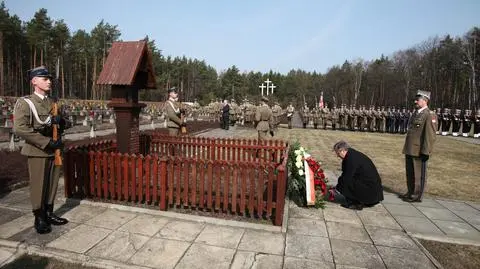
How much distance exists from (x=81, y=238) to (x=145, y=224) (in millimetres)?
877

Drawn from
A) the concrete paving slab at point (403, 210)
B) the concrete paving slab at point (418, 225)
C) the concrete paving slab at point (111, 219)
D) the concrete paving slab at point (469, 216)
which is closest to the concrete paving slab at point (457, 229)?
the concrete paving slab at point (418, 225)

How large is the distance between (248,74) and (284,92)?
607 inches

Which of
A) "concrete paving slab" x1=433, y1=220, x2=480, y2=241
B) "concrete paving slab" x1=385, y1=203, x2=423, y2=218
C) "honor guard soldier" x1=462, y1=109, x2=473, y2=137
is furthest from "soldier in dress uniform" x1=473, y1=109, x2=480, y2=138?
"concrete paving slab" x1=433, y1=220, x2=480, y2=241

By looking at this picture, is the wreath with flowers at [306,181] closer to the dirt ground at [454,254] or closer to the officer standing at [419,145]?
the dirt ground at [454,254]

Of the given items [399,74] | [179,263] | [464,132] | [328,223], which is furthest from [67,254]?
[399,74]

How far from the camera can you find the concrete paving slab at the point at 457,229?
192 inches

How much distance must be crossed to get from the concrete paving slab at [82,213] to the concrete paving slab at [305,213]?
10.6ft

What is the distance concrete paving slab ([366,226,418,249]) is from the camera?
172 inches

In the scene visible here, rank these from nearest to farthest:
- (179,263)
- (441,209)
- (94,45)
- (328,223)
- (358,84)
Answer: (179,263)
(328,223)
(441,209)
(94,45)
(358,84)

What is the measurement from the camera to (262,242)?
13.9 feet

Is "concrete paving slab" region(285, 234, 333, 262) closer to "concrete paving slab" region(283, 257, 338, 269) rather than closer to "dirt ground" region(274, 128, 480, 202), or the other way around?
"concrete paving slab" region(283, 257, 338, 269)

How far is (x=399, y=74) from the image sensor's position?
62.4m

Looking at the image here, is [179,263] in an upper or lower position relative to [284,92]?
lower

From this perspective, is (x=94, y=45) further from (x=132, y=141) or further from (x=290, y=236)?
(x=290, y=236)
